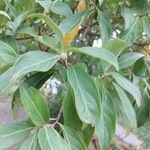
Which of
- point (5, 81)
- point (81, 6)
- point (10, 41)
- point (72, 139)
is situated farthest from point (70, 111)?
point (81, 6)

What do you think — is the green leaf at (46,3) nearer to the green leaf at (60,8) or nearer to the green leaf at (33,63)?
the green leaf at (60,8)

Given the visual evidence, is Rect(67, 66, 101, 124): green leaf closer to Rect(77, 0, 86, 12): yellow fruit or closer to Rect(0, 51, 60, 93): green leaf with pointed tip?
Rect(0, 51, 60, 93): green leaf with pointed tip

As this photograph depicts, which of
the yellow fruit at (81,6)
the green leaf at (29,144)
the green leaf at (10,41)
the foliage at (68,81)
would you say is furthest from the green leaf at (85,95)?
the yellow fruit at (81,6)

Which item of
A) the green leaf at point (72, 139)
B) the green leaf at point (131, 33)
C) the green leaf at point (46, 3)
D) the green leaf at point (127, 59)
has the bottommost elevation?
the green leaf at point (72, 139)

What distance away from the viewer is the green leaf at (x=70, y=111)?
→ 0.94 m

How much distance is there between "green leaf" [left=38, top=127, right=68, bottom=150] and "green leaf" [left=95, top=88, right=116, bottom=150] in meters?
0.09

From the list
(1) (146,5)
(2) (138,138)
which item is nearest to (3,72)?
(1) (146,5)

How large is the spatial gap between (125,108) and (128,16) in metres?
0.29

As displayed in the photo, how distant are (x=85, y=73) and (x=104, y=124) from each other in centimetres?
13

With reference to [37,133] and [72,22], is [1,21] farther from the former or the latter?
[37,133]

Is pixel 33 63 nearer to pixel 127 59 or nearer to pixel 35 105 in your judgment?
pixel 35 105

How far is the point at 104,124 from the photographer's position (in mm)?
984

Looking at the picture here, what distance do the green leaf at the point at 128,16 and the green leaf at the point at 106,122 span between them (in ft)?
0.83

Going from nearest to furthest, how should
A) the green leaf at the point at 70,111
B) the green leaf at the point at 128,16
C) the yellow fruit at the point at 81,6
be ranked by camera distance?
the green leaf at the point at 70,111 < the green leaf at the point at 128,16 < the yellow fruit at the point at 81,6
